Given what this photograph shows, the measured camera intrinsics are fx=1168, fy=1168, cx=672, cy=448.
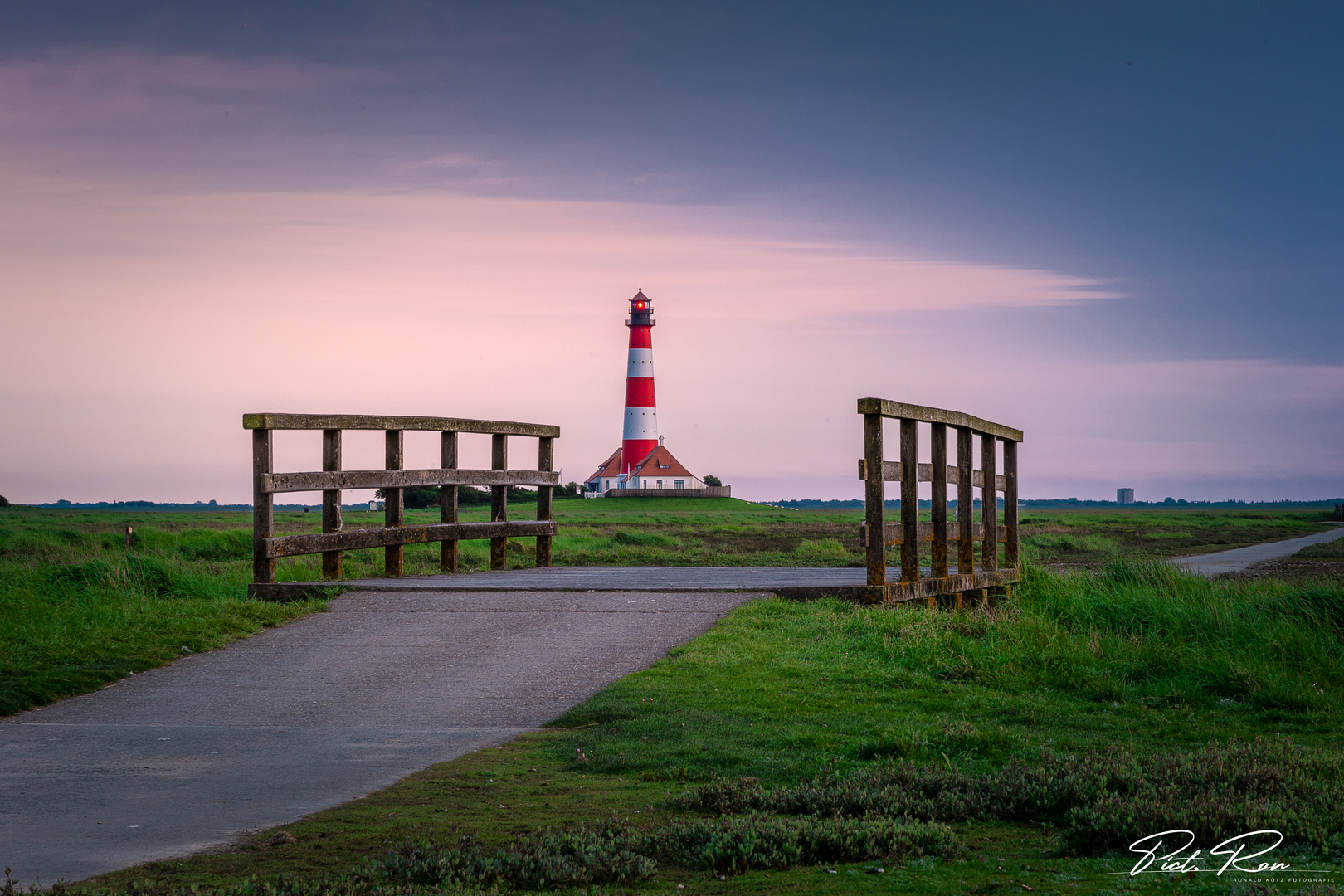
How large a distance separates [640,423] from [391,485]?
59.9 metres

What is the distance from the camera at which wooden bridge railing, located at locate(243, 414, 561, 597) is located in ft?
36.5

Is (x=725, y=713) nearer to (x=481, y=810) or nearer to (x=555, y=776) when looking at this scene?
(x=555, y=776)

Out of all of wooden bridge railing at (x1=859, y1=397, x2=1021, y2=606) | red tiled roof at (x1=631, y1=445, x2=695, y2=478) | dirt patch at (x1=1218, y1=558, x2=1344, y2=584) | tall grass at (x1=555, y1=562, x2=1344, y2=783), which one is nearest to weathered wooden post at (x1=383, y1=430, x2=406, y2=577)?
tall grass at (x1=555, y1=562, x2=1344, y2=783)

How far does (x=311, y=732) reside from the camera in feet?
20.7

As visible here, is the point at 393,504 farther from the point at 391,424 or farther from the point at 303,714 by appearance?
the point at 303,714

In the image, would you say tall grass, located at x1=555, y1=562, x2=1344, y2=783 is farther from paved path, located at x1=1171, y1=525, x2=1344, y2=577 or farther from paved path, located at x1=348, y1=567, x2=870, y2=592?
paved path, located at x1=1171, y1=525, x2=1344, y2=577

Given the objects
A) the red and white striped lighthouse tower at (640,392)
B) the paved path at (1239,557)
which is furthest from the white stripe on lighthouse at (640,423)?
the paved path at (1239,557)

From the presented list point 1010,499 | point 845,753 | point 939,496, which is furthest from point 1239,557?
point 845,753

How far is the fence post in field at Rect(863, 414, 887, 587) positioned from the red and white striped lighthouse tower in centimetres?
5785

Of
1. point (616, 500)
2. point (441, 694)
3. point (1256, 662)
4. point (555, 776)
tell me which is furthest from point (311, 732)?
point (616, 500)

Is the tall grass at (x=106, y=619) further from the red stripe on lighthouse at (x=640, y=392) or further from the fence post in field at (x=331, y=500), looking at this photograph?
the red stripe on lighthouse at (x=640, y=392)

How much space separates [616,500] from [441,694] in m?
69.9

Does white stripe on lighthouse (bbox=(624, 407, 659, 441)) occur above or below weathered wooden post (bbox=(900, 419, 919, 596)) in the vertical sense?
above

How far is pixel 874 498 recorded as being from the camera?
1076 cm
